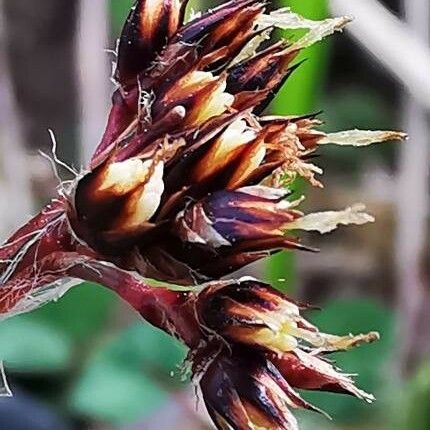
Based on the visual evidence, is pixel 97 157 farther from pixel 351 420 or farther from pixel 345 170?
pixel 345 170

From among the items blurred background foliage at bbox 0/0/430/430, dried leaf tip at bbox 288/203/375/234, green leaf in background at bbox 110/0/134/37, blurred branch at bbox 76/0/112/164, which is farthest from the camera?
green leaf in background at bbox 110/0/134/37

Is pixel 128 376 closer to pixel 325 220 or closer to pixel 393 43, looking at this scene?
pixel 393 43

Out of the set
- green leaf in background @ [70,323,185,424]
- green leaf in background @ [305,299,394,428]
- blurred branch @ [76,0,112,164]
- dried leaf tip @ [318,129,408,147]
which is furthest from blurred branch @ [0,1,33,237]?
dried leaf tip @ [318,129,408,147]

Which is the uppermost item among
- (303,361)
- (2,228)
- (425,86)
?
(303,361)

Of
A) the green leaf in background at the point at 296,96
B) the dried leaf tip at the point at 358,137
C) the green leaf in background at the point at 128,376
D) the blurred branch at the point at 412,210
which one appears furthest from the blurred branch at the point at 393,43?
the dried leaf tip at the point at 358,137

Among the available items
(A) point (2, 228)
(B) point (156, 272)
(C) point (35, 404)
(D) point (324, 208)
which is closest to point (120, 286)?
(B) point (156, 272)

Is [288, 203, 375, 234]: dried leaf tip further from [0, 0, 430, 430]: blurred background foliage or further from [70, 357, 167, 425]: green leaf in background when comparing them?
[70, 357, 167, 425]: green leaf in background

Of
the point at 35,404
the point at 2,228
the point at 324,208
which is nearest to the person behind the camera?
the point at 35,404

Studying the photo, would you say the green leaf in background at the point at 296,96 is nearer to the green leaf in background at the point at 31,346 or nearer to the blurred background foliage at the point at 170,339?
the blurred background foliage at the point at 170,339
